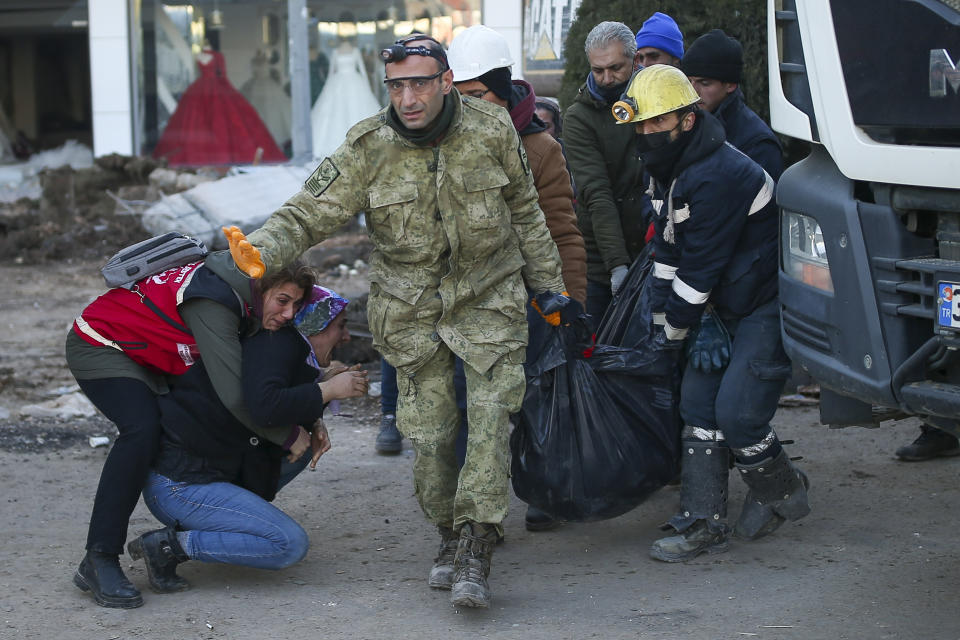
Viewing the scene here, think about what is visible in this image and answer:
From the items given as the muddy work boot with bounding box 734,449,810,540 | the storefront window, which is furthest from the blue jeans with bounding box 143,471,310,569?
the storefront window

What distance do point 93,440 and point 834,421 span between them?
142 inches

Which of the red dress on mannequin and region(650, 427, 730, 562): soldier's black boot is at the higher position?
the red dress on mannequin

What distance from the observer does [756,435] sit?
162 inches

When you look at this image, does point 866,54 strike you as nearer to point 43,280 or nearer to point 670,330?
point 670,330

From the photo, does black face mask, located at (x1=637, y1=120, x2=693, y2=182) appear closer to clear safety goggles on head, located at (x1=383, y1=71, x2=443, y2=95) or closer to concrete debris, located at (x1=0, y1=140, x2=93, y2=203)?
clear safety goggles on head, located at (x1=383, y1=71, x2=443, y2=95)

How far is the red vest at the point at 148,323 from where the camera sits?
392 cm

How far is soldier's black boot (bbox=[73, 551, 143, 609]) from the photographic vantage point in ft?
12.5

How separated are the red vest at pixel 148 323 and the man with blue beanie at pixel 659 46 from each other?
229 cm

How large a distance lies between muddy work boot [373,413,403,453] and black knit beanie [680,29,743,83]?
2239 millimetres

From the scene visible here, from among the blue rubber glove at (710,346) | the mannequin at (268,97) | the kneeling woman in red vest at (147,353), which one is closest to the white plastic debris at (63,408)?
the kneeling woman in red vest at (147,353)

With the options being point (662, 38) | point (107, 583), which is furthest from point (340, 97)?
point (107, 583)

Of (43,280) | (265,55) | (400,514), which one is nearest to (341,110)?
(265,55)

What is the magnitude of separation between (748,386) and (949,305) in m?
1.11

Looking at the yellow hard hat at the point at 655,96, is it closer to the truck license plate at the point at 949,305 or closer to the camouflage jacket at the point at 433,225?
the camouflage jacket at the point at 433,225
